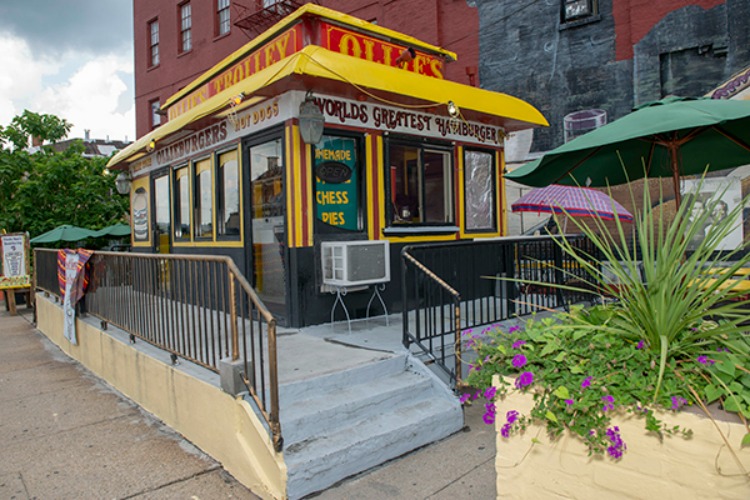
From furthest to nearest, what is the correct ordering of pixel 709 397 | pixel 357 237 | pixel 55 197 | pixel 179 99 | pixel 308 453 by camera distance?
pixel 55 197 → pixel 179 99 → pixel 357 237 → pixel 308 453 → pixel 709 397

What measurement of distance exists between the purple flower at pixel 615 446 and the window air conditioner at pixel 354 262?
3.91 meters

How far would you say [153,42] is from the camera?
72.7 feet

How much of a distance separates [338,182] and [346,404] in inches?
130

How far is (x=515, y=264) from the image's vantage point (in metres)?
7.22

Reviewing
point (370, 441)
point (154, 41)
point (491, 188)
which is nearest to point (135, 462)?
point (370, 441)

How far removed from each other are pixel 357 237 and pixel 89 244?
47.8ft

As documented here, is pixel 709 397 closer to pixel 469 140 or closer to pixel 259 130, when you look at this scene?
pixel 259 130

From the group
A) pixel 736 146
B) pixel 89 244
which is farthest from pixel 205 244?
pixel 89 244

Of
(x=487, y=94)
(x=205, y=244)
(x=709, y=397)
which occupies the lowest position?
(x=709, y=397)

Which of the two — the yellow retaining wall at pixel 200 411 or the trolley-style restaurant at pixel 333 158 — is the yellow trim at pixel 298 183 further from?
the yellow retaining wall at pixel 200 411

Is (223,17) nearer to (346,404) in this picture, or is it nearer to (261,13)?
(261,13)

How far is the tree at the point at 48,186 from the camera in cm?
1664

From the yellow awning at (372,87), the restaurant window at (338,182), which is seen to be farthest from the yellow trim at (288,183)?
the yellow awning at (372,87)

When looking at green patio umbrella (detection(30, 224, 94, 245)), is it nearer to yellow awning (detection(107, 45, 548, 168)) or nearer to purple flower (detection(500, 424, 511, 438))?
yellow awning (detection(107, 45, 548, 168))
